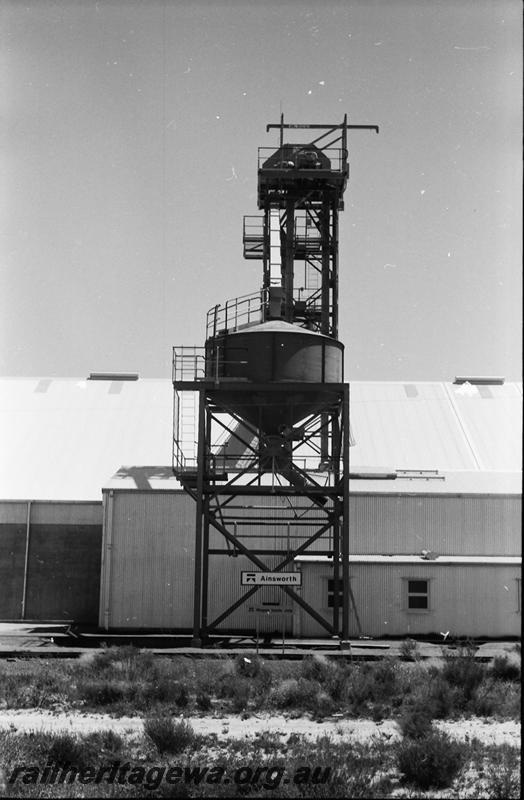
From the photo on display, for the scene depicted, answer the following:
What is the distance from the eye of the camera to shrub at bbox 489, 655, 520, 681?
1876 centimetres

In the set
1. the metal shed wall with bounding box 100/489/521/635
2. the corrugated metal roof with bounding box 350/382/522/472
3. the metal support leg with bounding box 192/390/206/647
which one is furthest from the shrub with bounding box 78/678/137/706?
the corrugated metal roof with bounding box 350/382/522/472

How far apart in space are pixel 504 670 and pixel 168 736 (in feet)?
29.2

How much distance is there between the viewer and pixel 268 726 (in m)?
15.0

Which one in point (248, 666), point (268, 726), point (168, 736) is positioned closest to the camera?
point (168, 736)

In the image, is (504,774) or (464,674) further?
(464,674)

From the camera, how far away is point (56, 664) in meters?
20.3

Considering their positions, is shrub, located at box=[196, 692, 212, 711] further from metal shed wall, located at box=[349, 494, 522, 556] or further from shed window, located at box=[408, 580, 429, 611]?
metal shed wall, located at box=[349, 494, 522, 556]

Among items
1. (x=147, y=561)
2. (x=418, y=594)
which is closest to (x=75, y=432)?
(x=147, y=561)

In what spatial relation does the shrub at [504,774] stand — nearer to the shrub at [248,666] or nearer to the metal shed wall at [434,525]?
the shrub at [248,666]

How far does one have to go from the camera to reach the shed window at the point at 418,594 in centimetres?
2795

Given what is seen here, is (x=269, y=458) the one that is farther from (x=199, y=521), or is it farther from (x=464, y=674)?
(x=464, y=674)

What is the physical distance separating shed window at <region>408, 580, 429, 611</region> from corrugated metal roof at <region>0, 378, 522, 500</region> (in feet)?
11.2

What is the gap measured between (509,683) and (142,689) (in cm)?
744

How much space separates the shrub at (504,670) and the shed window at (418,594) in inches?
341
